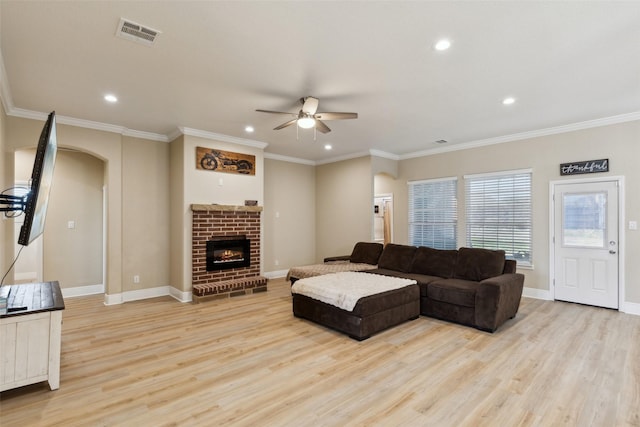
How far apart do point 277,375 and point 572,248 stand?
4973 mm

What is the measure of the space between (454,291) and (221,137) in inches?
177

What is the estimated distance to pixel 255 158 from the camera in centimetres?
611

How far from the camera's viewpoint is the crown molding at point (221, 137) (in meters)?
5.20

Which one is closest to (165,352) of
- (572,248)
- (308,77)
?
(308,77)

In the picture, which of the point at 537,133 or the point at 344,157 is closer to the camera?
the point at 537,133

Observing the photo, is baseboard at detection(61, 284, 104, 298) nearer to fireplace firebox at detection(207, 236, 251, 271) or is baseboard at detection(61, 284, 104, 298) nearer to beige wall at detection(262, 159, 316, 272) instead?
fireplace firebox at detection(207, 236, 251, 271)

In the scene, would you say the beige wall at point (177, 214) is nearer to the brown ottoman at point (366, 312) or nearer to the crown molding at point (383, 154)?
the brown ottoman at point (366, 312)

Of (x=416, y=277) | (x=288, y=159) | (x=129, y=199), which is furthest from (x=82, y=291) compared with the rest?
(x=416, y=277)

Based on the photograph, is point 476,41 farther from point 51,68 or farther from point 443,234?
point 443,234

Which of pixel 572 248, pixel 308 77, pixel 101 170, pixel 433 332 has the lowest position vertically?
pixel 433 332

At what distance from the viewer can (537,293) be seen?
532 cm

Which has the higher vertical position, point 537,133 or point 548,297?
point 537,133

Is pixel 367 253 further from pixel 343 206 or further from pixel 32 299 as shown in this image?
pixel 32 299

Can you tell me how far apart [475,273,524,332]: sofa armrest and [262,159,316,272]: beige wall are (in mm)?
4480
